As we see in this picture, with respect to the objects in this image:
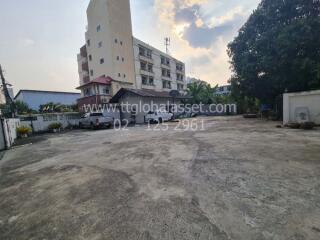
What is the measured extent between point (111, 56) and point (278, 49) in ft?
70.5

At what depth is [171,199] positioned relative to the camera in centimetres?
304

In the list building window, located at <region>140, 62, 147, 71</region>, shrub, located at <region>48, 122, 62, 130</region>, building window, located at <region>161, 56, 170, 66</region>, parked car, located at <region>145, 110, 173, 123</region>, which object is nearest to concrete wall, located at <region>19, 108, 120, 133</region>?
shrub, located at <region>48, 122, 62, 130</region>

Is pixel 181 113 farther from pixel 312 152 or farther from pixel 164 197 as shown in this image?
pixel 164 197

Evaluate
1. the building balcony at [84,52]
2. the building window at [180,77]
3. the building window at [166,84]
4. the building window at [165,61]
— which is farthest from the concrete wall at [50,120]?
the building window at [180,77]

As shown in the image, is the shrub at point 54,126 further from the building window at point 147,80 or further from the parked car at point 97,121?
the building window at point 147,80

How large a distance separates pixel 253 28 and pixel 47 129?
22280mm

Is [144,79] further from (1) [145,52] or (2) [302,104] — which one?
(2) [302,104]

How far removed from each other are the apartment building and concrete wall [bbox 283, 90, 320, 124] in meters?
19.7

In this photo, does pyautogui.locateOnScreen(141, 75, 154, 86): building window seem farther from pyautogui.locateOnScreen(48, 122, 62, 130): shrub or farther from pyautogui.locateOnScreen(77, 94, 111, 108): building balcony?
pyautogui.locateOnScreen(48, 122, 62, 130): shrub

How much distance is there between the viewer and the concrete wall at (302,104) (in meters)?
10.4

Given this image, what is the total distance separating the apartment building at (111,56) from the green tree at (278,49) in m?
16.6

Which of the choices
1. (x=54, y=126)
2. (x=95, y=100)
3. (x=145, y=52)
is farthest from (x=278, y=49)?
(x=145, y=52)

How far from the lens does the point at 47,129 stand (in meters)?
17.5

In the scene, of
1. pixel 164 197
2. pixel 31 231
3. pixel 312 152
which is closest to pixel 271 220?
pixel 164 197
